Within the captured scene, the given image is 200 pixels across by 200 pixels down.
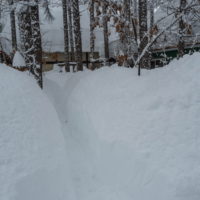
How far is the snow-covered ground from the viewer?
11.2 feet

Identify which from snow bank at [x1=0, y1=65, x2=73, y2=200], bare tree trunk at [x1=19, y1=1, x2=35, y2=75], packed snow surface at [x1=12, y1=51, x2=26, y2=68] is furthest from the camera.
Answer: packed snow surface at [x1=12, y1=51, x2=26, y2=68]

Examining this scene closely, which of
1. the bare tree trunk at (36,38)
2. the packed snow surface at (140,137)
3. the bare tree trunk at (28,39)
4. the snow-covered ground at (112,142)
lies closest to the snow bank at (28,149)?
the snow-covered ground at (112,142)

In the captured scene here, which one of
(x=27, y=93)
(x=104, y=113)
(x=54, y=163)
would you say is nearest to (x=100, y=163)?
(x=54, y=163)

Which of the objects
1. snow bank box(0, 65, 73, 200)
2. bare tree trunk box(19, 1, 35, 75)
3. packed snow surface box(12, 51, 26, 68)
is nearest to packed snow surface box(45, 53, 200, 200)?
snow bank box(0, 65, 73, 200)

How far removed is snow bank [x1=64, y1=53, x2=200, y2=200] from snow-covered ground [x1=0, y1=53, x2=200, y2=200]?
2 cm

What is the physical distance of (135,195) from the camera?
3.49 meters

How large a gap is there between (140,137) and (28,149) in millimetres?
2213

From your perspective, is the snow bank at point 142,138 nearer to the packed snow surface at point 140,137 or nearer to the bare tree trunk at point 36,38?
the packed snow surface at point 140,137

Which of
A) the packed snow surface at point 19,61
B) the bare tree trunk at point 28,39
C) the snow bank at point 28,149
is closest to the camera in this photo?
the snow bank at point 28,149

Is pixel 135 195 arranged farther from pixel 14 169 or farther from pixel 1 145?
pixel 1 145

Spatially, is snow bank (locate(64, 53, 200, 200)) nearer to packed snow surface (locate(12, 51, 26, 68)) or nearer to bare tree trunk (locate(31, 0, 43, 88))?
bare tree trunk (locate(31, 0, 43, 88))

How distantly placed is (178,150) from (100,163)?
5.38 ft

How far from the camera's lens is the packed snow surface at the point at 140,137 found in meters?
3.44

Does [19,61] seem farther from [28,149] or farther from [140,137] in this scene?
[140,137]
